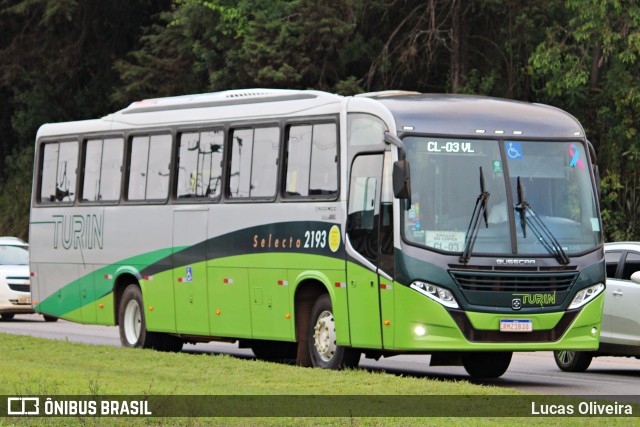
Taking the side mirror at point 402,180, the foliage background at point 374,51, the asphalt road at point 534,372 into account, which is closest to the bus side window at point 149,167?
the asphalt road at point 534,372

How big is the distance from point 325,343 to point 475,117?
11.0 feet

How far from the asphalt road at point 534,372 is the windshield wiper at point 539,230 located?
1567mm

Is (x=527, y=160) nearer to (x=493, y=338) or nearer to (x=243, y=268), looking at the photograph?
(x=493, y=338)

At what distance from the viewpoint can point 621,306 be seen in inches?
767

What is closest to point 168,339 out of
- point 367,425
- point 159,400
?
point 159,400

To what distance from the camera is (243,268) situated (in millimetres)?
20047

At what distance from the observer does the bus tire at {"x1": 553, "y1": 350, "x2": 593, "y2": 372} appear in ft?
66.3

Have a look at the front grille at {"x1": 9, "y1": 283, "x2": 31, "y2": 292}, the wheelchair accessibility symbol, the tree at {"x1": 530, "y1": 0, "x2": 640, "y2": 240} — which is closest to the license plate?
the wheelchair accessibility symbol

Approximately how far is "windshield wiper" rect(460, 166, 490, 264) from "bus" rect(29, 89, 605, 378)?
0.05 feet

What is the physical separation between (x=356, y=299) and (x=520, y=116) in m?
3.00

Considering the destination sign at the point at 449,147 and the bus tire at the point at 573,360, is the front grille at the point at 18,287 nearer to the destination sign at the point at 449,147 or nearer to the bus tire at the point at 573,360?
the bus tire at the point at 573,360

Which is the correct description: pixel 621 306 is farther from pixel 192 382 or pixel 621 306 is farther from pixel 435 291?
pixel 192 382

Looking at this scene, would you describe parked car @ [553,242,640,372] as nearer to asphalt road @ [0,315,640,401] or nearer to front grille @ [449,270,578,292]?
asphalt road @ [0,315,640,401]

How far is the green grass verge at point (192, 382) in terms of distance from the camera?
1177cm
